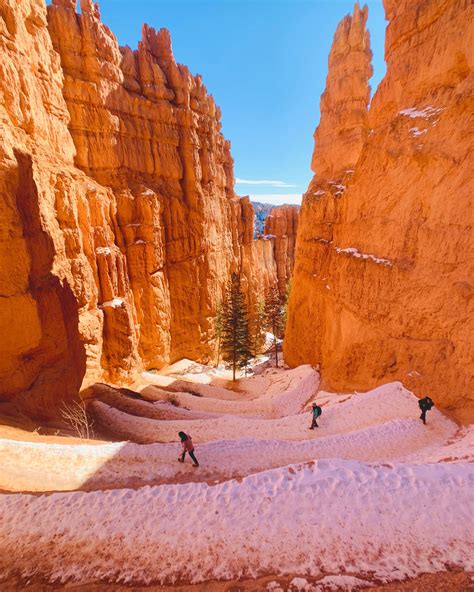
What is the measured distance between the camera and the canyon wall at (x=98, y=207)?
13.5 meters

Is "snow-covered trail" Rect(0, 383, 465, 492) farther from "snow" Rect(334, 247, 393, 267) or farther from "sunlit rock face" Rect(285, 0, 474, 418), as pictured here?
"snow" Rect(334, 247, 393, 267)

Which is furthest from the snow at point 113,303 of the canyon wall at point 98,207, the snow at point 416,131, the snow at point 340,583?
the snow at point 340,583

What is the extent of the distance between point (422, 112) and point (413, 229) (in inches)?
220

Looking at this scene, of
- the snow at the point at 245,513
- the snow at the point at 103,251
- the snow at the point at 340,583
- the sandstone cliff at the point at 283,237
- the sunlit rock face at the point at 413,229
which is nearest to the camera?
the snow at the point at 340,583

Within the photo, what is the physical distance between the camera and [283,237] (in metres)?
77.9

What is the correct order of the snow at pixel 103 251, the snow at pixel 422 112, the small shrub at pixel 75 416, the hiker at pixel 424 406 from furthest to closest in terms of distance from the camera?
the snow at pixel 103 251 < the small shrub at pixel 75 416 < the snow at pixel 422 112 < the hiker at pixel 424 406

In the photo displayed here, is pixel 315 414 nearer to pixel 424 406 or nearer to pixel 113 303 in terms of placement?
pixel 424 406

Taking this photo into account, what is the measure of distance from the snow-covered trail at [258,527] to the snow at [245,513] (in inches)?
0.9

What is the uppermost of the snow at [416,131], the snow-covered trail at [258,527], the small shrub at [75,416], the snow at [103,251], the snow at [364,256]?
the snow at [416,131]

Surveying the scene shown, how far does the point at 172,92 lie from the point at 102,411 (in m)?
39.1

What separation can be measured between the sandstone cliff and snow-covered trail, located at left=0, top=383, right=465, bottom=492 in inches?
2486

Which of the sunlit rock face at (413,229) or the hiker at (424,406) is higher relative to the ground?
the sunlit rock face at (413,229)

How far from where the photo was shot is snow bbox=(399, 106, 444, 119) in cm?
1314

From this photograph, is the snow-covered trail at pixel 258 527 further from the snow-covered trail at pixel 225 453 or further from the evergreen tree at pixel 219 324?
the evergreen tree at pixel 219 324
